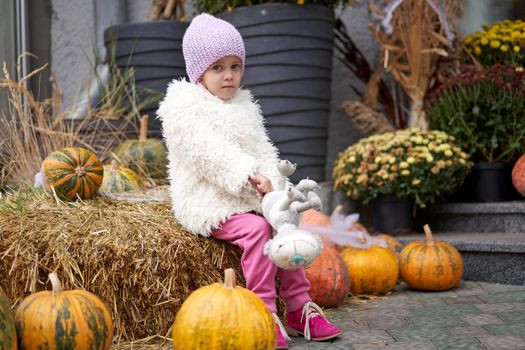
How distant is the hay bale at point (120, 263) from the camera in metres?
2.97

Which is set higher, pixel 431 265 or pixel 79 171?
pixel 79 171

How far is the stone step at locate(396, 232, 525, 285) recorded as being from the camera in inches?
163

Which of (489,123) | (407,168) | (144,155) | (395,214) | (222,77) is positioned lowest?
(395,214)

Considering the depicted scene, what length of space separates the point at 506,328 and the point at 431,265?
97 centimetres

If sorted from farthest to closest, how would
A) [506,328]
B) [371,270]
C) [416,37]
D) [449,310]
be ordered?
[416,37] → [371,270] → [449,310] → [506,328]

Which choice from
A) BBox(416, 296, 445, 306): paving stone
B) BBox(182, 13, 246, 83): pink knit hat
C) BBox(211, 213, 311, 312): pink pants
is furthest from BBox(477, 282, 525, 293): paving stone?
BBox(182, 13, 246, 83): pink knit hat

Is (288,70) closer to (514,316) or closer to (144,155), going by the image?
(144,155)

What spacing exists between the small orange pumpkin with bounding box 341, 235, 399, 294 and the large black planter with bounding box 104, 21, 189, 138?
2065 millimetres

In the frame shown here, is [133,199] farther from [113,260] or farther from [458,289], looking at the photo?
[458,289]

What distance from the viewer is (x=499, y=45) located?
5535mm

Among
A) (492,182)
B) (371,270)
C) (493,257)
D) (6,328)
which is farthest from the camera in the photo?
(492,182)

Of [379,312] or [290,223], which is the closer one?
[290,223]

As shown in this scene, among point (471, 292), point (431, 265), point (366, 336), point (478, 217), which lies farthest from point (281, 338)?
point (478, 217)

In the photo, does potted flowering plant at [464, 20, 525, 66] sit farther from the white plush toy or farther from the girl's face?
the white plush toy
